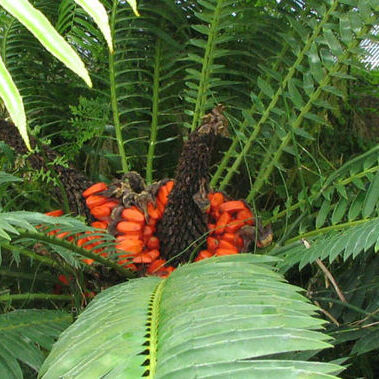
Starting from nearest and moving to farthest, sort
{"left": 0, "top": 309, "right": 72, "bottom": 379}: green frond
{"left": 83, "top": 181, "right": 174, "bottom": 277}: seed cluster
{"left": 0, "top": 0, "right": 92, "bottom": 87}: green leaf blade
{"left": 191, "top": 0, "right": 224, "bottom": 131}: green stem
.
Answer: {"left": 0, "top": 0, "right": 92, "bottom": 87}: green leaf blade
{"left": 0, "top": 309, "right": 72, "bottom": 379}: green frond
{"left": 83, "top": 181, "right": 174, "bottom": 277}: seed cluster
{"left": 191, "top": 0, "right": 224, "bottom": 131}: green stem

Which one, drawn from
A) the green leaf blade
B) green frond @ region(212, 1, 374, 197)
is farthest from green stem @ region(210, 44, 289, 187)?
the green leaf blade

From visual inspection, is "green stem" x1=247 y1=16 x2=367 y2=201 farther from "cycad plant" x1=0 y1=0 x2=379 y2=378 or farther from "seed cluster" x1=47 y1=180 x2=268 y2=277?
"seed cluster" x1=47 y1=180 x2=268 y2=277

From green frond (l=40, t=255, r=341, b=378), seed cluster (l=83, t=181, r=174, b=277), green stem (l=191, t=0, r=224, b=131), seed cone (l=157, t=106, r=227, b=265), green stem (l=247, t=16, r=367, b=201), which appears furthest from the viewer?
green stem (l=191, t=0, r=224, b=131)

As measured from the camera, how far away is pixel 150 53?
1436mm

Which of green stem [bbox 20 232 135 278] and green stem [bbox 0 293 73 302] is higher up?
green stem [bbox 20 232 135 278]

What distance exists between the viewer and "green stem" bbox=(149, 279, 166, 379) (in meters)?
0.45

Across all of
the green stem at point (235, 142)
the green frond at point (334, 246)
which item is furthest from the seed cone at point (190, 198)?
the green stem at point (235, 142)

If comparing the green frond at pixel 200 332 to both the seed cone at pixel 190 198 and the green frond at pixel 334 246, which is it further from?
the seed cone at pixel 190 198

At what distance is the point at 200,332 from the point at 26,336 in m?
0.45

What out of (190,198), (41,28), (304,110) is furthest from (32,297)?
(41,28)

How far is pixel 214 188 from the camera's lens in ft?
4.09

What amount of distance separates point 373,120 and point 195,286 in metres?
1.24

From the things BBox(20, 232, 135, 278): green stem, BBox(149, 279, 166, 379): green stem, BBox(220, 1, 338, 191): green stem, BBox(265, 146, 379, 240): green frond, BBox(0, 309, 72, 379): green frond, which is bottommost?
BBox(0, 309, 72, 379): green frond

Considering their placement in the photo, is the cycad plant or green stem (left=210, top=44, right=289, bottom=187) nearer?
the cycad plant
